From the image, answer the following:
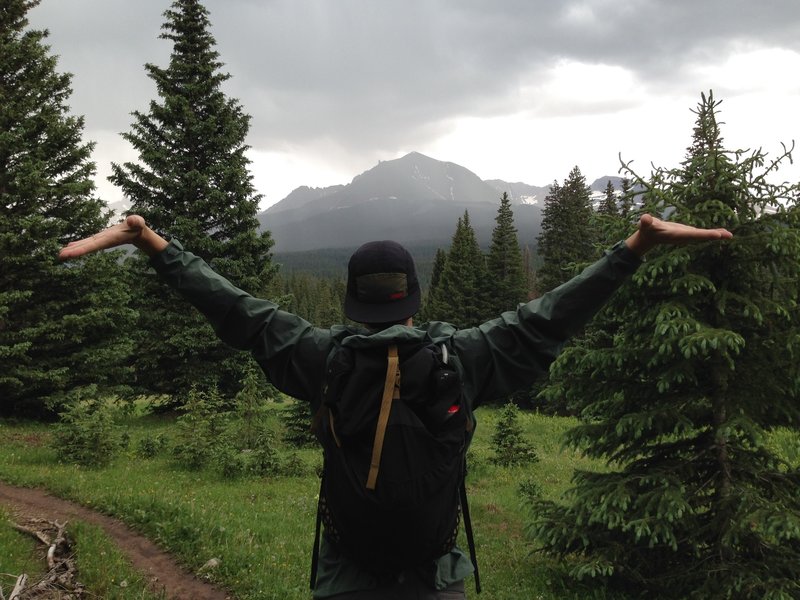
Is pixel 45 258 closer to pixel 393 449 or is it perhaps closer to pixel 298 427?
pixel 298 427

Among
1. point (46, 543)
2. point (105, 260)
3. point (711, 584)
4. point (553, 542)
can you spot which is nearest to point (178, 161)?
point (105, 260)

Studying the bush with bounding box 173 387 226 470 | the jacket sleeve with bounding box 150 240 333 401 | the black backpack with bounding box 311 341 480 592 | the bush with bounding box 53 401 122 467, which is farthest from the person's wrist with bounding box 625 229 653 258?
the bush with bounding box 53 401 122 467

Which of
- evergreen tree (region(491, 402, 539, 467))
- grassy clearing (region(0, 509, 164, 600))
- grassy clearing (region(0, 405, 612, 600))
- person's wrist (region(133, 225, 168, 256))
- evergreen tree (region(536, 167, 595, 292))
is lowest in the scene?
evergreen tree (region(491, 402, 539, 467))

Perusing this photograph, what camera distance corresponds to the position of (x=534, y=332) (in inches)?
103

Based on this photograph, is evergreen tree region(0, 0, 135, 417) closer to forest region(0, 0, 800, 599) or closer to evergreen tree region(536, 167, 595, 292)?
forest region(0, 0, 800, 599)

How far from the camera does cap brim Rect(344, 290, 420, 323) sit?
2533mm

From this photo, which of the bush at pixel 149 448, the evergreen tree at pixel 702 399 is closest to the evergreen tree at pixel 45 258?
the bush at pixel 149 448

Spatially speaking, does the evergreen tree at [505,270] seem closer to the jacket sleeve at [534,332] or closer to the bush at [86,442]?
the bush at [86,442]

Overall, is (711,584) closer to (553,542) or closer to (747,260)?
(553,542)

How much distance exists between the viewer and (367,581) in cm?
245

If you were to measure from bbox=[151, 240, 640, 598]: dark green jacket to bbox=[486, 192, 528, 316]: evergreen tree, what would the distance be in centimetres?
4390

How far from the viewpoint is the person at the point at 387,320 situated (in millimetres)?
2549

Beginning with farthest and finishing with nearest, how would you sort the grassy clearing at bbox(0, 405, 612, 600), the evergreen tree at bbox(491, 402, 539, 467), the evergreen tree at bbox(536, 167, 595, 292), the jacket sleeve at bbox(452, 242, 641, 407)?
the evergreen tree at bbox(536, 167, 595, 292)
the evergreen tree at bbox(491, 402, 539, 467)
the grassy clearing at bbox(0, 405, 612, 600)
the jacket sleeve at bbox(452, 242, 641, 407)

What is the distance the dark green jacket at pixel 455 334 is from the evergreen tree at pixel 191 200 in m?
18.4
